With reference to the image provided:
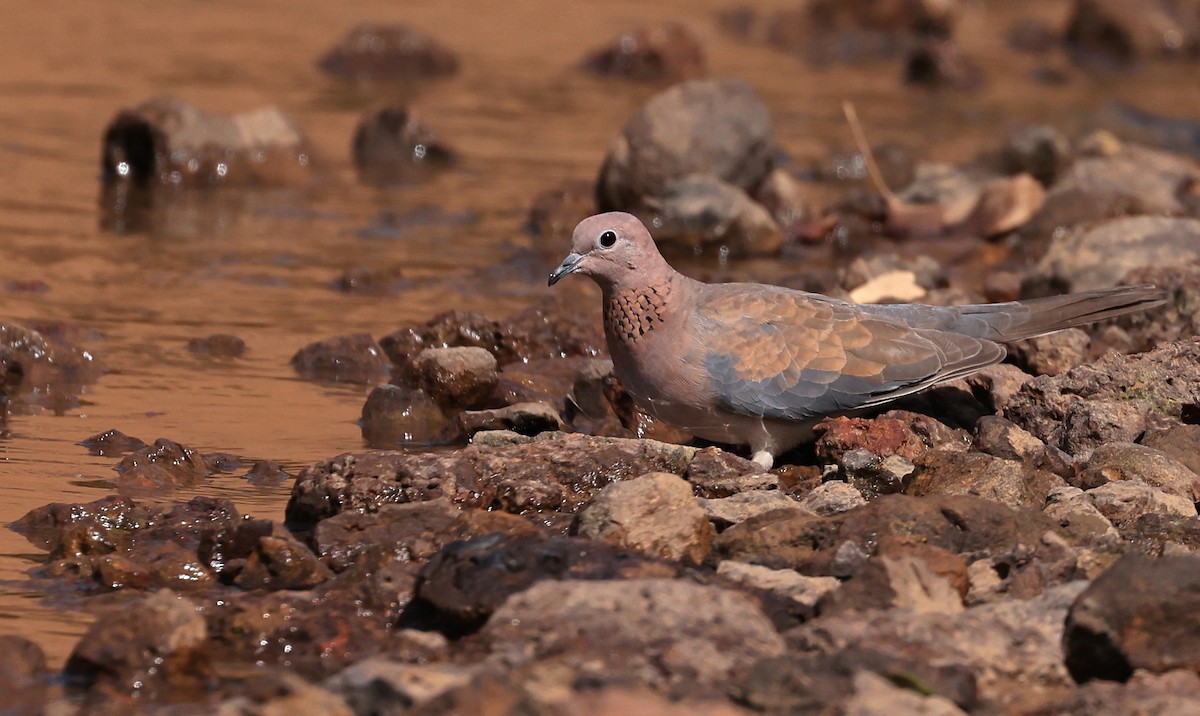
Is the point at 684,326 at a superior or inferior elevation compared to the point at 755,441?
superior

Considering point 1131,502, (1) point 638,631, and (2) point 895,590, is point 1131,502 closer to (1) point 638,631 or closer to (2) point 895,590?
(2) point 895,590

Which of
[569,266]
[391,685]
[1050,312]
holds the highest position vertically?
[569,266]

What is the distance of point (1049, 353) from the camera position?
25.1ft

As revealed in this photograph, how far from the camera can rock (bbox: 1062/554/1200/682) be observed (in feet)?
15.2

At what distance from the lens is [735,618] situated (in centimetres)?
463

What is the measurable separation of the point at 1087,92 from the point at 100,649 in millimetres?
16197

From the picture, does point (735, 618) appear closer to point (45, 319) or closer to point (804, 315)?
point (804, 315)

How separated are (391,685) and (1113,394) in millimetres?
3746

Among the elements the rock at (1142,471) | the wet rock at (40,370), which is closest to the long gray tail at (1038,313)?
the rock at (1142,471)

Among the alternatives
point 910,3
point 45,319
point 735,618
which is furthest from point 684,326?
point 910,3

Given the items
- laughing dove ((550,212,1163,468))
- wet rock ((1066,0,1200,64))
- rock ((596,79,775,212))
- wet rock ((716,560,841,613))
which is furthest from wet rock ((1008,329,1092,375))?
wet rock ((1066,0,1200,64))

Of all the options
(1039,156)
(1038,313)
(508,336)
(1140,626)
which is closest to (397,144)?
(1039,156)

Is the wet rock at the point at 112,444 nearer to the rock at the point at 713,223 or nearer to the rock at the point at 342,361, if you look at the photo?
the rock at the point at 342,361

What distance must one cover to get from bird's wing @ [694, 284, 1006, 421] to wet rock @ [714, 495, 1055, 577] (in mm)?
1021
